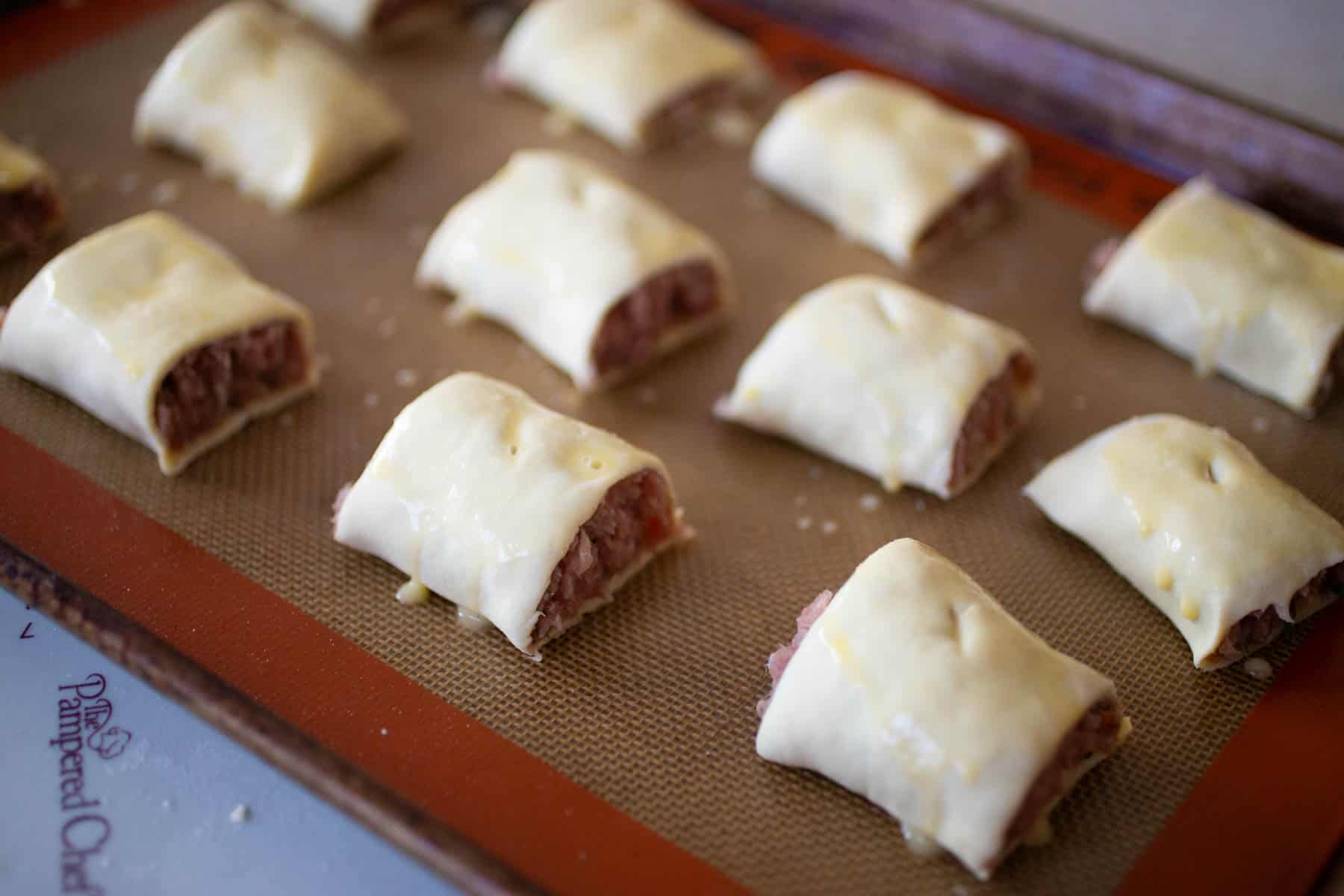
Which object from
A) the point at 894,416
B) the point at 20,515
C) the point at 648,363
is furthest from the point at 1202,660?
the point at 20,515

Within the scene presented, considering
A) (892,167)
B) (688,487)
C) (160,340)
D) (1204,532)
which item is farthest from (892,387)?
(160,340)

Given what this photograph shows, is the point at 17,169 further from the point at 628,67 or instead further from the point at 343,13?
the point at 628,67

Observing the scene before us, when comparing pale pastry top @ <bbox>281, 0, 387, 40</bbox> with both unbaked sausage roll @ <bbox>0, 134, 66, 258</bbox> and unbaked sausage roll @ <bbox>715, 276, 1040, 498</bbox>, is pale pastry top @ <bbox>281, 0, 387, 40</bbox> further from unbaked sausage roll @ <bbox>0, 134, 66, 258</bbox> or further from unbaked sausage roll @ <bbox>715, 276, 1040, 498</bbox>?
unbaked sausage roll @ <bbox>715, 276, 1040, 498</bbox>

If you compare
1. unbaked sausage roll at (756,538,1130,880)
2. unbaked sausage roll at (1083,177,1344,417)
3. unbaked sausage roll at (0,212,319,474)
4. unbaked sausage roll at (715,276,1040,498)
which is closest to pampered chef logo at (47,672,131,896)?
unbaked sausage roll at (0,212,319,474)

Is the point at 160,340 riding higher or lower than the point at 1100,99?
lower

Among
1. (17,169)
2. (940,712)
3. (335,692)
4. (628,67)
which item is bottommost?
(335,692)

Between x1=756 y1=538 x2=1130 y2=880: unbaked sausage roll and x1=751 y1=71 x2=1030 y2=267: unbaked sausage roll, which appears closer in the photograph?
x1=756 y1=538 x2=1130 y2=880: unbaked sausage roll
